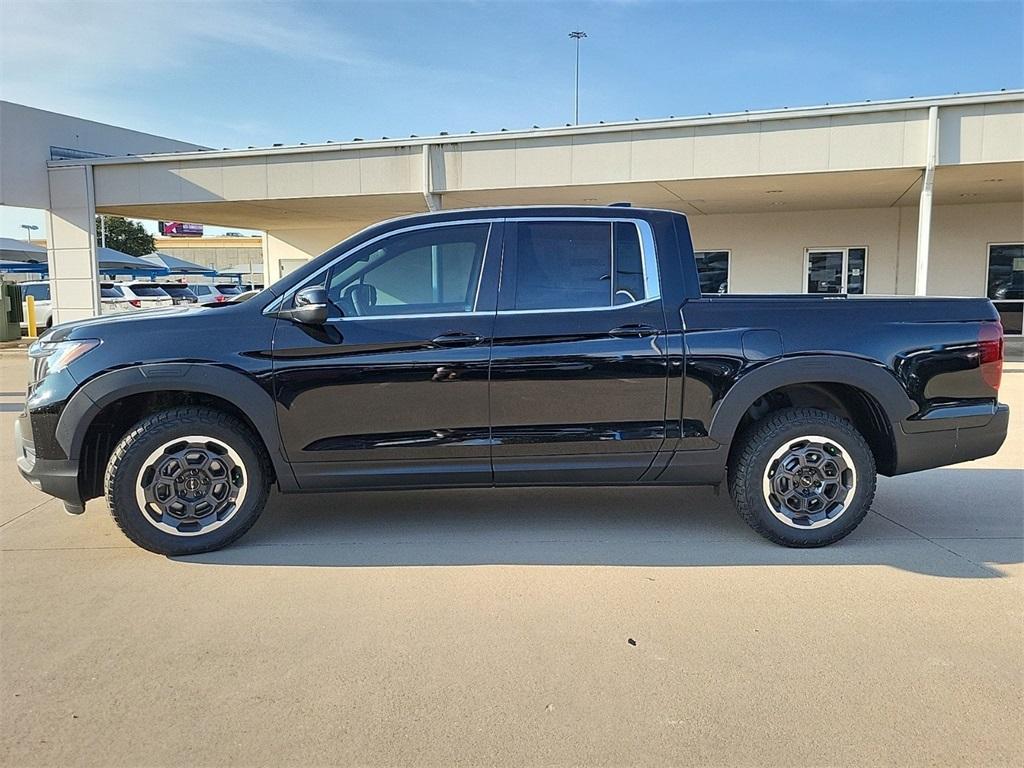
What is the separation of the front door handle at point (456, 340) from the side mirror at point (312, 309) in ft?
2.01

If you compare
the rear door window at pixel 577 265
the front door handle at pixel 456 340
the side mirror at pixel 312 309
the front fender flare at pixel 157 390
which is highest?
the rear door window at pixel 577 265

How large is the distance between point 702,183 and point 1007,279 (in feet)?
31.9

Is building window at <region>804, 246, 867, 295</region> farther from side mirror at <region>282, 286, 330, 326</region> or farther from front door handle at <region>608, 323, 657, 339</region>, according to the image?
side mirror at <region>282, 286, 330, 326</region>

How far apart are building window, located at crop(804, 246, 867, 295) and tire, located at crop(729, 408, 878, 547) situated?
51.1ft

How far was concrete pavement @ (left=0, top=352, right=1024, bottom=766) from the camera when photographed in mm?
2676

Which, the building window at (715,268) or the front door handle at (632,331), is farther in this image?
the building window at (715,268)

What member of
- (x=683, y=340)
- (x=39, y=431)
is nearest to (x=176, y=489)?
(x=39, y=431)

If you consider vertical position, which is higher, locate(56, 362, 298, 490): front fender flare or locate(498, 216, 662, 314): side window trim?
locate(498, 216, 662, 314): side window trim

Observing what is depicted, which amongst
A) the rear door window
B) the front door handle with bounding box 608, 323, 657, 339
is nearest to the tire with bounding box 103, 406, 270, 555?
the rear door window

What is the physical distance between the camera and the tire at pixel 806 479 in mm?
4477

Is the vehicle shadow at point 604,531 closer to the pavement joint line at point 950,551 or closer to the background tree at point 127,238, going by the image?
the pavement joint line at point 950,551

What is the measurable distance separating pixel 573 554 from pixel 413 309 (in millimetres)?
1686

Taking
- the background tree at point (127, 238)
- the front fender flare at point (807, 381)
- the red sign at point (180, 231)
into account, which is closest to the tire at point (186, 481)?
the front fender flare at point (807, 381)

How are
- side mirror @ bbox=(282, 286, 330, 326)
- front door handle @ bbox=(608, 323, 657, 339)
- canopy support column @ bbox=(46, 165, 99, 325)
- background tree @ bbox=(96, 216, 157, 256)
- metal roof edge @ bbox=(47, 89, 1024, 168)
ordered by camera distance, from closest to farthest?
1. side mirror @ bbox=(282, 286, 330, 326)
2. front door handle @ bbox=(608, 323, 657, 339)
3. metal roof edge @ bbox=(47, 89, 1024, 168)
4. canopy support column @ bbox=(46, 165, 99, 325)
5. background tree @ bbox=(96, 216, 157, 256)
